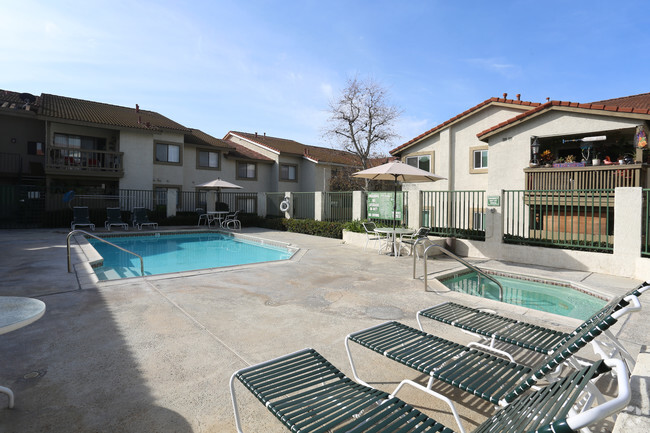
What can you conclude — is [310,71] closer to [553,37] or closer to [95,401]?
[553,37]

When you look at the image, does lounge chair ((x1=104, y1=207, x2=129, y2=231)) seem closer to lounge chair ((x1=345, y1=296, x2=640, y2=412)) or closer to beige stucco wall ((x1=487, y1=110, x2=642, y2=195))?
beige stucco wall ((x1=487, y1=110, x2=642, y2=195))

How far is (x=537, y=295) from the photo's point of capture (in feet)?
24.0

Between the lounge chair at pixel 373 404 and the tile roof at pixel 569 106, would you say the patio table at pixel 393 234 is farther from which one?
the lounge chair at pixel 373 404

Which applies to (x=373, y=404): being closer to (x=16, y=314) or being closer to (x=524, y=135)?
(x=16, y=314)

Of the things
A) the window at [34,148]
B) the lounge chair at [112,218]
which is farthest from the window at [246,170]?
the window at [34,148]

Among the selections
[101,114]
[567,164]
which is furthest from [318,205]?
[101,114]

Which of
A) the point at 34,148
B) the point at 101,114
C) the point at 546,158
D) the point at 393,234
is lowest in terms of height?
the point at 393,234

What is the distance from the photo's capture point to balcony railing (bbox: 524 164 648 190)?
39.3 feet

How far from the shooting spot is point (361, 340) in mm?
3107

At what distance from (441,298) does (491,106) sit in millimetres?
15324

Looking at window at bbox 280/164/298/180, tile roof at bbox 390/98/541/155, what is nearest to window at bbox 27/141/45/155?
window at bbox 280/164/298/180

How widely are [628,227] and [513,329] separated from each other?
7.02 metres

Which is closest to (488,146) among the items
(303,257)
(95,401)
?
(303,257)

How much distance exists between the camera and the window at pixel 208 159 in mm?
25984
